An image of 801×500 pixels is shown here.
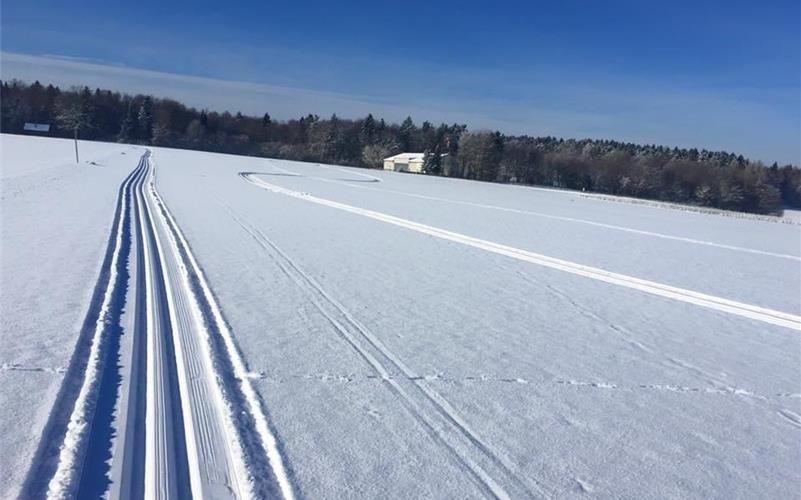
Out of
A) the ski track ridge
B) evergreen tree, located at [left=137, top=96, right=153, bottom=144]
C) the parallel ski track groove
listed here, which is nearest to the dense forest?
evergreen tree, located at [left=137, top=96, right=153, bottom=144]

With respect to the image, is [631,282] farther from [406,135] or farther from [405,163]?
[406,135]

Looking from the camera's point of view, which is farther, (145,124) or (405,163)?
(145,124)

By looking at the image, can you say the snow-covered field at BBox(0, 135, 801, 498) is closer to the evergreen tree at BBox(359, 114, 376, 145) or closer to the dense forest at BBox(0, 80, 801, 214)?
the dense forest at BBox(0, 80, 801, 214)

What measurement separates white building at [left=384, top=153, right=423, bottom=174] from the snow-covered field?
269 ft

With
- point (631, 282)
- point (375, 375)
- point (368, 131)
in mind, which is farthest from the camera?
point (368, 131)

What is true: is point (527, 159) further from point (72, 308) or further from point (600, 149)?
point (72, 308)

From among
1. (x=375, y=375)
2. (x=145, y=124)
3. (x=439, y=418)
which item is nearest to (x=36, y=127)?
(x=145, y=124)

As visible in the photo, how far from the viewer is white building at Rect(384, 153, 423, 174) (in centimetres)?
9282

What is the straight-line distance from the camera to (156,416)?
13.7 ft

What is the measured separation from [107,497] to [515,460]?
2.53 m

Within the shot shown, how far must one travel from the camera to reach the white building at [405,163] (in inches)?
3655

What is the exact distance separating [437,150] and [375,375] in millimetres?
86381

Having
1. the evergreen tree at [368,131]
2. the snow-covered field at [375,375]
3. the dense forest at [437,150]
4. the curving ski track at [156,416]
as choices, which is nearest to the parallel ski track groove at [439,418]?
the snow-covered field at [375,375]

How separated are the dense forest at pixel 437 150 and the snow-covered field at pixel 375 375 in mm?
79976
